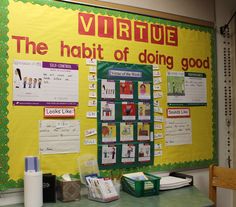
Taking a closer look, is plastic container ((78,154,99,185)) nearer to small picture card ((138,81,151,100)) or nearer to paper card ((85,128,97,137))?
paper card ((85,128,97,137))

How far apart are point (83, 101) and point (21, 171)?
584 mm

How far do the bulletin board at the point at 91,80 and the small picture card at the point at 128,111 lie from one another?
3 centimetres

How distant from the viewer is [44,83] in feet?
6.46

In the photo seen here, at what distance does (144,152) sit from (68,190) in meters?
0.67

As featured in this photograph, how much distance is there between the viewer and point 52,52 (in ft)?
6.56

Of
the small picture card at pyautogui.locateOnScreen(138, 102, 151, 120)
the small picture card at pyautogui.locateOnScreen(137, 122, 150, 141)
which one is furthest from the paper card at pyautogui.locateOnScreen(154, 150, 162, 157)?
the small picture card at pyautogui.locateOnScreen(138, 102, 151, 120)

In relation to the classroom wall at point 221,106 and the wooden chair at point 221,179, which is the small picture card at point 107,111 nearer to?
the wooden chair at point 221,179

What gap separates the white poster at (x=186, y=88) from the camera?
8.01ft

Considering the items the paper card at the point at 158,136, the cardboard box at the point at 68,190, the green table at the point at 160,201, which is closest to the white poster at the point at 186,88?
the paper card at the point at 158,136

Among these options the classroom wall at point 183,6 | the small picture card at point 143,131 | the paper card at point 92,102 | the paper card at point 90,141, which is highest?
the classroom wall at point 183,6

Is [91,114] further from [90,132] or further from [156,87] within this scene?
[156,87]

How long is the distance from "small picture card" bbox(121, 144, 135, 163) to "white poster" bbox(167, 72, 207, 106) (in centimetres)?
Result: 47

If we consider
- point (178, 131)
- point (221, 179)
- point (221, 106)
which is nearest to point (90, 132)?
point (178, 131)

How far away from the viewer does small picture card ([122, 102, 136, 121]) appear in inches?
88.1
